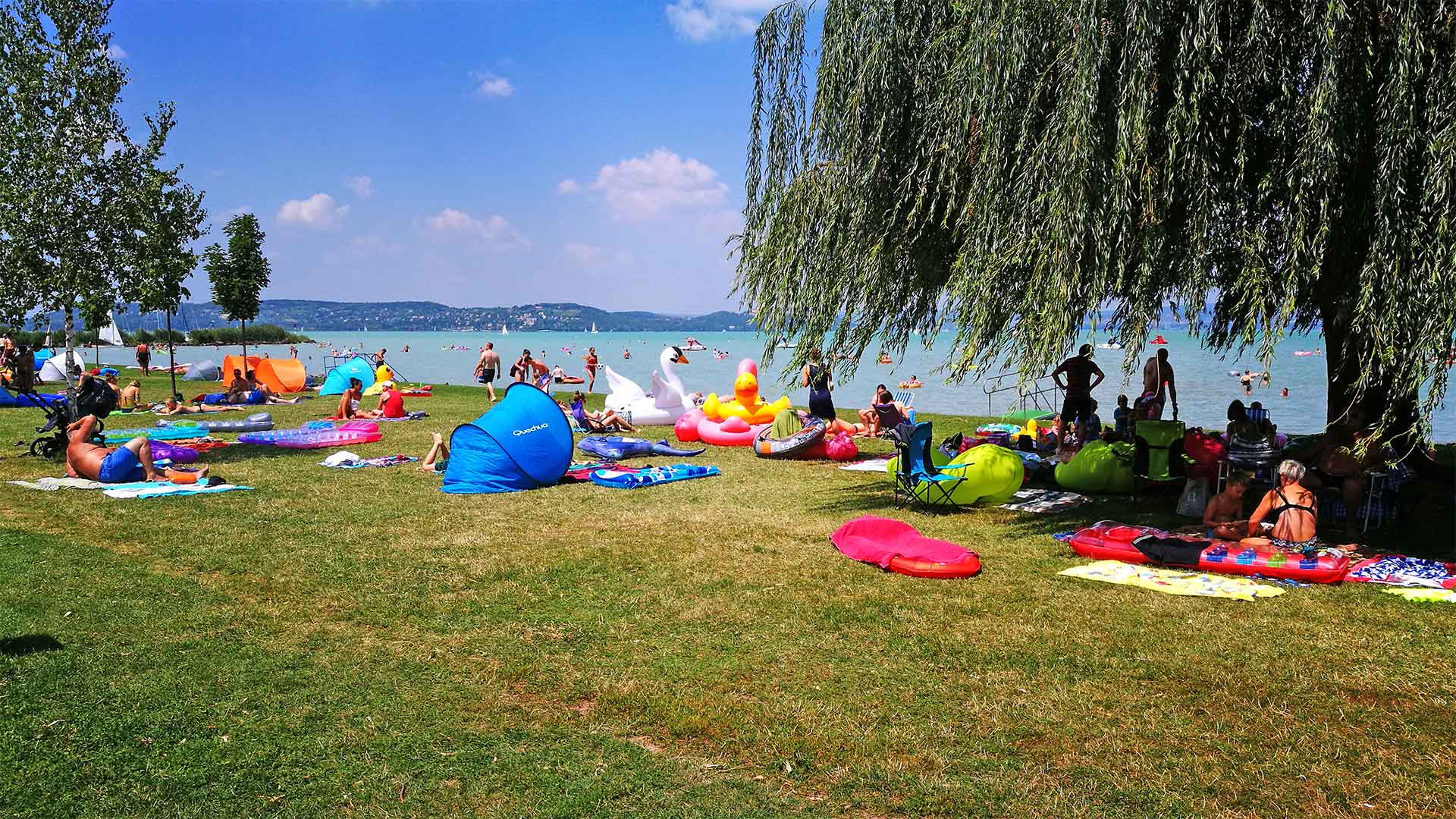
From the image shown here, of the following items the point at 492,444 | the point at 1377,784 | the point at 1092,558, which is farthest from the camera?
the point at 492,444

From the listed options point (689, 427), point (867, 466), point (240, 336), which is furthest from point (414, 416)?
point (240, 336)

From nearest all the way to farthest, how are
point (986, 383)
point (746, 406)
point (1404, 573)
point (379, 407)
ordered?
1. point (1404, 573)
2. point (746, 406)
3. point (379, 407)
4. point (986, 383)

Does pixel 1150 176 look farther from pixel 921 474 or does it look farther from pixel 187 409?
pixel 187 409

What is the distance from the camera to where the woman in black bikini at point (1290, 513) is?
7.70m

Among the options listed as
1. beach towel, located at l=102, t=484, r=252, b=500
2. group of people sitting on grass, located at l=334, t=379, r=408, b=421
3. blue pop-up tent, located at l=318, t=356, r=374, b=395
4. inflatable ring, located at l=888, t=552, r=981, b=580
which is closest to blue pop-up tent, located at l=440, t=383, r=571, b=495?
beach towel, located at l=102, t=484, r=252, b=500

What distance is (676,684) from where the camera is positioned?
5.18 meters

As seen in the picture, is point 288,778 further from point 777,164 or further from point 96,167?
point 96,167

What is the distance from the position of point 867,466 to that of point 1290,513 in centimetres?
614

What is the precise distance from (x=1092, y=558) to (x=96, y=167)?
14905 mm

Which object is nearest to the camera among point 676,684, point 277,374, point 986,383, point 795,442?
point 676,684

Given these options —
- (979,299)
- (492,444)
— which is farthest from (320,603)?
(979,299)

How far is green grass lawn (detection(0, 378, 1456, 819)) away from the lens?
3996 mm

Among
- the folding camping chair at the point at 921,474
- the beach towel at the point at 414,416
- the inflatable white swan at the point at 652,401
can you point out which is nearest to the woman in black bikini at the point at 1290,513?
the folding camping chair at the point at 921,474

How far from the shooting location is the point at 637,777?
4.12 metres
